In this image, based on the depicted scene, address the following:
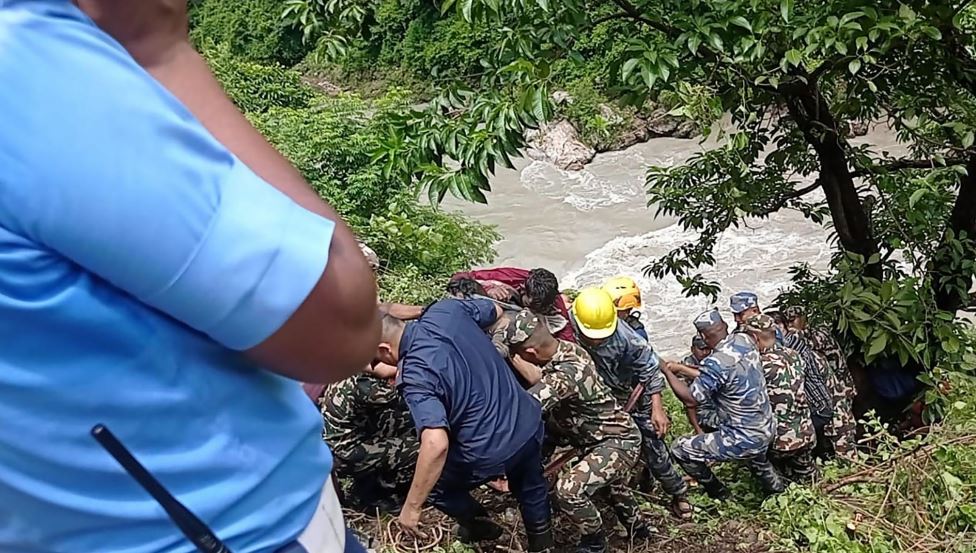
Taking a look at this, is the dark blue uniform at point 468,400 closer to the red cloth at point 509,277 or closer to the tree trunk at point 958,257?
the red cloth at point 509,277

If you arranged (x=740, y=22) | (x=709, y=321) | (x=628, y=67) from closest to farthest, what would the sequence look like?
1. (x=628, y=67)
2. (x=740, y=22)
3. (x=709, y=321)

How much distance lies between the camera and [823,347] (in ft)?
19.0

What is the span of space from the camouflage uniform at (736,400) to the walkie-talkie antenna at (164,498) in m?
4.57

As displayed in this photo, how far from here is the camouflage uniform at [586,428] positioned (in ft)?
14.8

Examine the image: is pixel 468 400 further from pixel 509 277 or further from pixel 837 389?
pixel 837 389

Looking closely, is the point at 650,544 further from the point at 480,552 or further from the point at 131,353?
the point at 131,353

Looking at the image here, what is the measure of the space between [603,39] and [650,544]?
8.86ft

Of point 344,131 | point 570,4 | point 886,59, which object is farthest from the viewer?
point 344,131

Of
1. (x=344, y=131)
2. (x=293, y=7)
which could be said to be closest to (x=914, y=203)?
(x=293, y=7)

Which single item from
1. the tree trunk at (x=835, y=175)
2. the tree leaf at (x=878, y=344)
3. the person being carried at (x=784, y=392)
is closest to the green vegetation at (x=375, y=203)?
the person being carried at (x=784, y=392)

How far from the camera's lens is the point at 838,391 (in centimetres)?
577

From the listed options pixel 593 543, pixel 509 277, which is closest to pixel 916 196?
pixel 509 277

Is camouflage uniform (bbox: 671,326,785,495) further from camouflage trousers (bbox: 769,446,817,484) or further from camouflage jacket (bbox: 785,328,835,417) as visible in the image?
camouflage jacket (bbox: 785,328,835,417)

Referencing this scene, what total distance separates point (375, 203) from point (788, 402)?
5.60 metres
